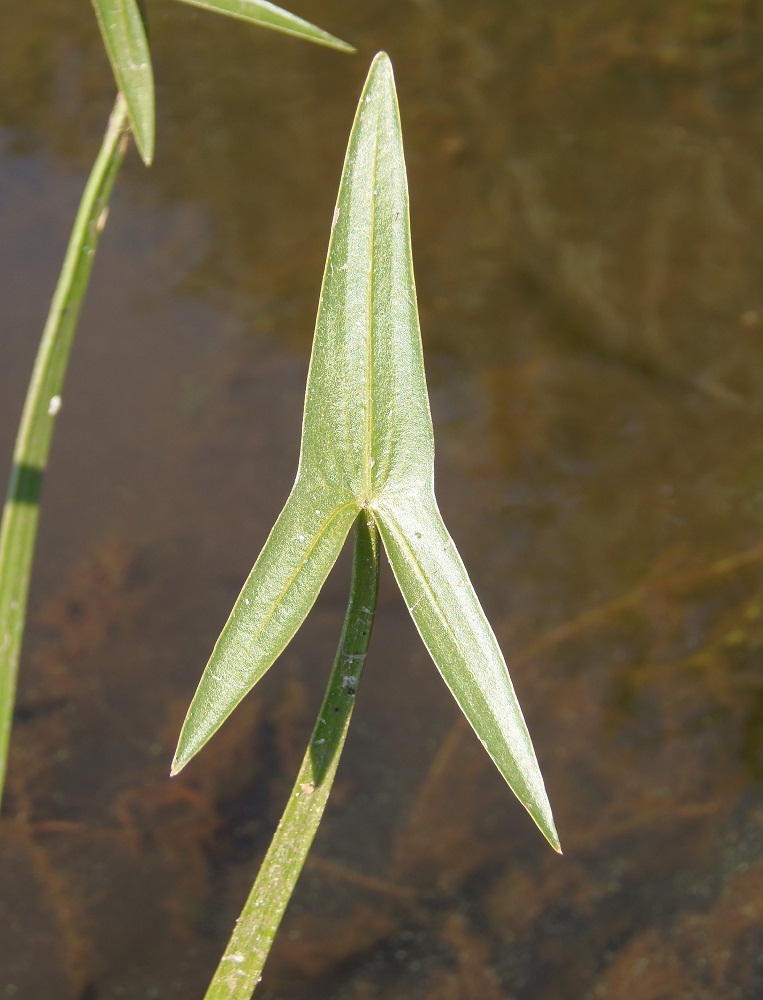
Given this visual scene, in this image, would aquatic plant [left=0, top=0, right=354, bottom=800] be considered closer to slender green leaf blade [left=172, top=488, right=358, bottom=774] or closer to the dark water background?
slender green leaf blade [left=172, top=488, right=358, bottom=774]

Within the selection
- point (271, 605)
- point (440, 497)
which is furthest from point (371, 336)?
point (440, 497)

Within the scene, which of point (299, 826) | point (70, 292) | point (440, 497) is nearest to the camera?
point (299, 826)

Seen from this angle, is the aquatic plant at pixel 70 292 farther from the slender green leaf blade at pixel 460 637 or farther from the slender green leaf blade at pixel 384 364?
the slender green leaf blade at pixel 460 637

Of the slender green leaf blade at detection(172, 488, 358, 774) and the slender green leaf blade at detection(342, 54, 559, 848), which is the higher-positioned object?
the slender green leaf blade at detection(342, 54, 559, 848)

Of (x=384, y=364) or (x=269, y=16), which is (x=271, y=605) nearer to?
(x=384, y=364)

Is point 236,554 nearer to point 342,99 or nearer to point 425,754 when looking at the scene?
point 425,754

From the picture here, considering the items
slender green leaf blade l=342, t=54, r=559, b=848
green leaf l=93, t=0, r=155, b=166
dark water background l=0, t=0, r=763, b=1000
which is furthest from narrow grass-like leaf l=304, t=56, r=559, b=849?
dark water background l=0, t=0, r=763, b=1000

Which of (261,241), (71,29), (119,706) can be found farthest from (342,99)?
(119,706)

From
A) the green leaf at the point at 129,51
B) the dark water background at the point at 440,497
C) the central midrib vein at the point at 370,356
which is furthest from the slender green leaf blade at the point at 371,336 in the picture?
the dark water background at the point at 440,497
